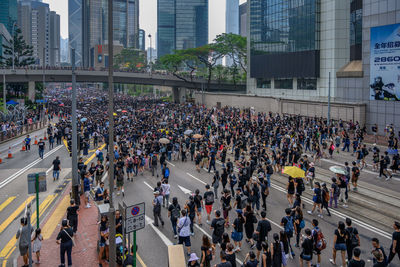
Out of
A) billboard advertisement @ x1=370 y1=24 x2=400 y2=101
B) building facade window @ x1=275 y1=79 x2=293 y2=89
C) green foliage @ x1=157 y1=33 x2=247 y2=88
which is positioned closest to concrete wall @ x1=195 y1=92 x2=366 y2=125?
billboard advertisement @ x1=370 y1=24 x2=400 y2=101

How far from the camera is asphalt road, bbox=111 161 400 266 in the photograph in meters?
12.1

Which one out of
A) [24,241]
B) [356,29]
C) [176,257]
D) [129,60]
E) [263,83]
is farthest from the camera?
[129,60]

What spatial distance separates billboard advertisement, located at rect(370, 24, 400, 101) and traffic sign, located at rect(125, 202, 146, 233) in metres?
32.3

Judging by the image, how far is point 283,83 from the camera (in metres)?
64.2

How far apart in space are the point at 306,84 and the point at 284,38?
9.88 metres

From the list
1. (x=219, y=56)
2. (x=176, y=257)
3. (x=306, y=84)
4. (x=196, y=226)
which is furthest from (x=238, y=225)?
(x=219, y=56)

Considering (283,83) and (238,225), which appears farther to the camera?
(283,83)

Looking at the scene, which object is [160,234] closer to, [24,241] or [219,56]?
[24,241]

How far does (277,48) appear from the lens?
64.5 metres

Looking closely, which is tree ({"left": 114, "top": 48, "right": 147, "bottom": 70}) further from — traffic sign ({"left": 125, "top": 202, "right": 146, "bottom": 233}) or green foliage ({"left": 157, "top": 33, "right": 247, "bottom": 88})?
traffic sign ({"left": 125, "top": 202, "right": 146, "bottom": 233})

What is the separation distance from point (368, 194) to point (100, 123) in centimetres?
2970

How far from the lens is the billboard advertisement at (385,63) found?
33.6 metres

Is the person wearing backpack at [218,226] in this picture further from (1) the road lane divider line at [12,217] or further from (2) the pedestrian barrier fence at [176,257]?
(1) the road lane divider line at [12,217]

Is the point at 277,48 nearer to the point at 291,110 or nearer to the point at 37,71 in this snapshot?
the point at 291,110
